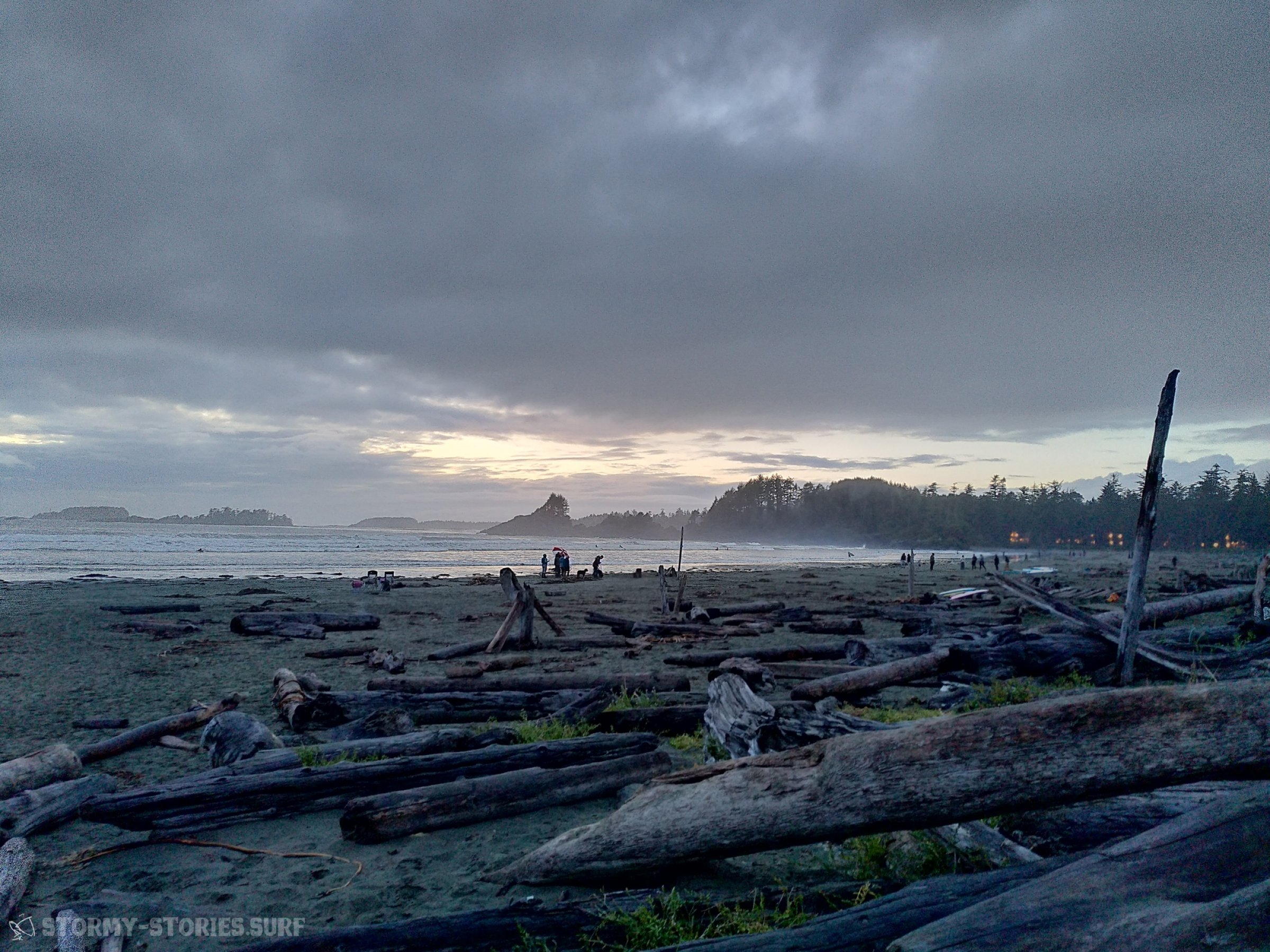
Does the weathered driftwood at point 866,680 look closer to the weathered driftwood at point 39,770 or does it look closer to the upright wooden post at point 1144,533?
the upright wooden post at point 1144,533

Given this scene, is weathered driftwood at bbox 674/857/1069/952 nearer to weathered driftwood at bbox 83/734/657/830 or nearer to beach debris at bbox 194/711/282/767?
weathered driftwood at bbox 83/734/657/830

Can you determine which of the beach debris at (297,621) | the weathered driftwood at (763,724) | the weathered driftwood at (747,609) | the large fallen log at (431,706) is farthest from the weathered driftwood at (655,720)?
the beach debris at (297,621)

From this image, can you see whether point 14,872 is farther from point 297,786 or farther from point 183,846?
point 297,786

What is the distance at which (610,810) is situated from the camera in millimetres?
5539

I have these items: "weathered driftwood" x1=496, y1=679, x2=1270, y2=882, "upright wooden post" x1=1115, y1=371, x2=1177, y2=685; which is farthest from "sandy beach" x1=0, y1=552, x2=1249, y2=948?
"upright wooden post" x1=1115, y1=371, x2=1177, y2=685

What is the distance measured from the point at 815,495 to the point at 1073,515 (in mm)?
71367

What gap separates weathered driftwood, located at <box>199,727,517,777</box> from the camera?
6285 millimetres

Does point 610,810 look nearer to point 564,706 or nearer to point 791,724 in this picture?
point 791,724

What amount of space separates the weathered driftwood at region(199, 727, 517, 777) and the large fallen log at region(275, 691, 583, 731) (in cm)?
132

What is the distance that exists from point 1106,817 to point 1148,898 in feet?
5.42

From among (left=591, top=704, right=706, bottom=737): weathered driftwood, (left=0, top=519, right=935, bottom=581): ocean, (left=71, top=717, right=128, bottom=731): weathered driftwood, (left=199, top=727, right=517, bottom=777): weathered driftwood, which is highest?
(left=199, top=727, right=517, bottom=777): weathered driftwood

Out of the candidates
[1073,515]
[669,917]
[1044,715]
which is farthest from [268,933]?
[1073,515]

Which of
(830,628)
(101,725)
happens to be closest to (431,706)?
(101,725)

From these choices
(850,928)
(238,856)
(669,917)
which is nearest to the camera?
(850,928)
